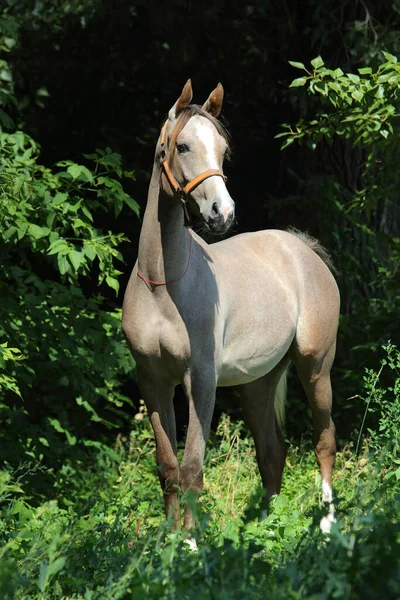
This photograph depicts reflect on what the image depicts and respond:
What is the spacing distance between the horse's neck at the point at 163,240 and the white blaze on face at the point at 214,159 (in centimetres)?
34

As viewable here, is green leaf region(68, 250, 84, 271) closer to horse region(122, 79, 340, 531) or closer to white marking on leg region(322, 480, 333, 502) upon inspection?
horse region(122, 79, 340, 531)

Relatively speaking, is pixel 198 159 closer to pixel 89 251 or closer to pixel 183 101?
pixel 183 101

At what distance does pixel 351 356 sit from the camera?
281 inches

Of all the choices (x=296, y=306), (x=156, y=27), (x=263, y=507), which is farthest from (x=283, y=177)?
(x=263, y=507)

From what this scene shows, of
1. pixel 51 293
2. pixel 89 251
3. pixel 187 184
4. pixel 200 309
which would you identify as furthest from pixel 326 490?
pixel 51 293

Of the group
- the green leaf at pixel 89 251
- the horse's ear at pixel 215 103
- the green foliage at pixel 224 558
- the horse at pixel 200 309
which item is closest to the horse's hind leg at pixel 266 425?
the horse at pixel 200 309

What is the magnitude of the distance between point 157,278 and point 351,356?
3.48m

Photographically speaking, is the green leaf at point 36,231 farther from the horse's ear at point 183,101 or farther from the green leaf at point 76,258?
the horse's ear at point 183,101

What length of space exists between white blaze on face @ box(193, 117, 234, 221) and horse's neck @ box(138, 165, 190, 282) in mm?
341

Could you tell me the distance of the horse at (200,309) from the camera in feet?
12.7

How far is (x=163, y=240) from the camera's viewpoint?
408 centimetres

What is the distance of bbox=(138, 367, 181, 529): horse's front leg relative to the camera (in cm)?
409

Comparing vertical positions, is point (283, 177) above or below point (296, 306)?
below

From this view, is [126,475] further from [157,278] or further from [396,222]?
[396,222]
